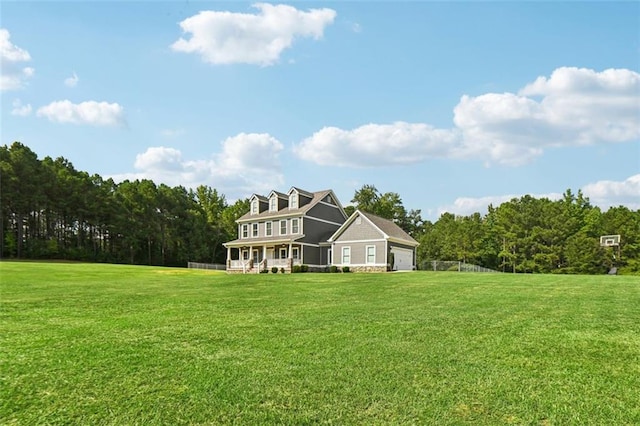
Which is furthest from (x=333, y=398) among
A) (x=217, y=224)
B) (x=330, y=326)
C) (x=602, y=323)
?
(x=217, y=224)

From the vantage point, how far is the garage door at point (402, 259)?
29741mm

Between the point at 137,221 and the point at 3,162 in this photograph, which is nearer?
the point at 3,162

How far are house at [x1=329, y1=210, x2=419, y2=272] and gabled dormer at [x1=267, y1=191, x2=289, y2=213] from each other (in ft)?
24.2

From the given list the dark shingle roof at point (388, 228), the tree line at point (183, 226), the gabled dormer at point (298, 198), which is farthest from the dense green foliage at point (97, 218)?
the dark shingle roof at point (388, 228)

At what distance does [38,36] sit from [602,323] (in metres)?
13.7

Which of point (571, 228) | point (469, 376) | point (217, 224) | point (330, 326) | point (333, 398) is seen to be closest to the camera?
point (333, 398)

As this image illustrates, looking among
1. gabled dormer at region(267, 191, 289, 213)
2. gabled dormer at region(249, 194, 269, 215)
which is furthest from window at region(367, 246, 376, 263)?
gabled dormer at region(249, 194, 269, 215)

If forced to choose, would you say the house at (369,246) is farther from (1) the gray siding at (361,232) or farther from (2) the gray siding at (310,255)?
(2) the gray siding at (310,255)

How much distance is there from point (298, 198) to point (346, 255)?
736 centimetres

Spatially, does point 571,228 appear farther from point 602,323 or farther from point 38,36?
point 38,36

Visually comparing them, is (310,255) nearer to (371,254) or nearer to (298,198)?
(298,198)

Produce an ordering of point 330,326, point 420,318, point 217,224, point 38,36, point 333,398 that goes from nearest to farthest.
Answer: point 333,398, point 330,326, point 420,318, point 38,36, point 217,224

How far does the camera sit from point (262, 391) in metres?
4.30

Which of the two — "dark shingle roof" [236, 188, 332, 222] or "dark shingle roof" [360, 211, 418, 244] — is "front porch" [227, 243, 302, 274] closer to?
"dark shingle roof" [236, 188, 332, 222]
